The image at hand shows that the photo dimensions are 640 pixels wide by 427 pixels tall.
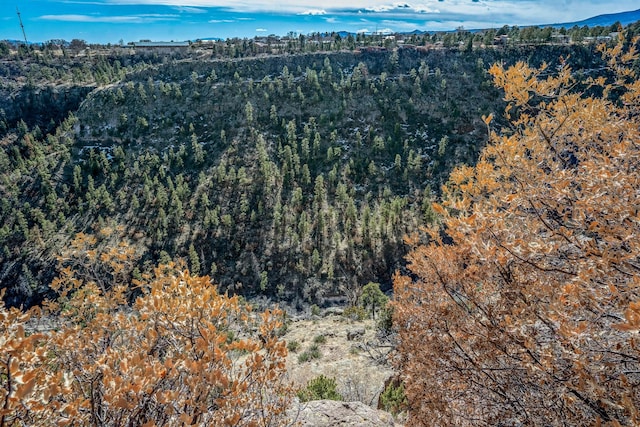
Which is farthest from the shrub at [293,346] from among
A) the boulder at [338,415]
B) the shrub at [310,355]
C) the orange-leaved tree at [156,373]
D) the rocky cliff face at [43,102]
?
the rocky cliff face at [43,102]

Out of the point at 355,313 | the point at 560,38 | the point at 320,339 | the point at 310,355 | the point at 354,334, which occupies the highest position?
the point at 560,38

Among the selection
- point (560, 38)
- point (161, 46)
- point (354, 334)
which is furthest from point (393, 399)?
point (161, 46)

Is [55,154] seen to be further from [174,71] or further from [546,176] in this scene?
[546,176]

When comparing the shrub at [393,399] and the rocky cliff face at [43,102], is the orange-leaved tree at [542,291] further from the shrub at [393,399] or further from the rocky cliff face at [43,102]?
the rocky cliff face at [43,102]

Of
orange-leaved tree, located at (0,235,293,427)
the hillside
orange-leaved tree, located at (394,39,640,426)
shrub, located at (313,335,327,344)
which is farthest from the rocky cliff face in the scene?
orange-leaved tree, located at (394,39,640,426)

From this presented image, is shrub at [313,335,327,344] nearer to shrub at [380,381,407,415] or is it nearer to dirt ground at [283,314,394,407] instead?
dirt ground at [283,314,394,407]

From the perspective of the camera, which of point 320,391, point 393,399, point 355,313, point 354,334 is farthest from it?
point 355,313

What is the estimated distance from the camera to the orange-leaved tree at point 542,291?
3.50 m

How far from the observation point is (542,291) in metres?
4.85

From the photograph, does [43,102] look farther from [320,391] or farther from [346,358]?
[320,391]

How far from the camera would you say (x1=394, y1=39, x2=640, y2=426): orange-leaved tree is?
138 inches

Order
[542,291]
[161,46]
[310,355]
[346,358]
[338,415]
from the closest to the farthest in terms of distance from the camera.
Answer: [542,291] → [338,415] → [346,358] → [310,355] → [161,46]

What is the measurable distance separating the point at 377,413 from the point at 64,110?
227 feet

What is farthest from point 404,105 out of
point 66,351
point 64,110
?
point 64,110
